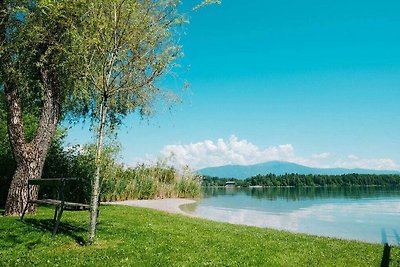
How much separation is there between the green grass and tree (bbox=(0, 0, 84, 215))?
3.57 m

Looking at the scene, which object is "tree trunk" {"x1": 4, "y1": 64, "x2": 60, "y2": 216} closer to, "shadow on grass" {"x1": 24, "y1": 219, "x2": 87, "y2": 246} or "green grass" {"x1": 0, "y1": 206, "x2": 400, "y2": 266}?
"shadow on grass" {"x1": 24, "y1": 219, "x2": 87, "y2": 246}

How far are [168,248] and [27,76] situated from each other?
1246 centimetres

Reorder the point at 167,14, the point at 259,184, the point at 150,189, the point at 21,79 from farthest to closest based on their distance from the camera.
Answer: the point at 259,184, the point at 150,189, the point at 21,79, the point at 167,14

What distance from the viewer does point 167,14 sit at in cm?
1291

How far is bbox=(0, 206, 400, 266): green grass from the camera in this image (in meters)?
10.1

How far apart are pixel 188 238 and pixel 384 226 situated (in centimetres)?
1425

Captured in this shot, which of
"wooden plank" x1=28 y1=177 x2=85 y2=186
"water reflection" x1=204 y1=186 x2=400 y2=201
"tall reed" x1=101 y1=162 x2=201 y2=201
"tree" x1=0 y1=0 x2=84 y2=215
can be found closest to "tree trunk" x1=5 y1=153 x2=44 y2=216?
"tree" x1=0 y1=0 x2=84 y2=215

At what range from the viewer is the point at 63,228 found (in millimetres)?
13852

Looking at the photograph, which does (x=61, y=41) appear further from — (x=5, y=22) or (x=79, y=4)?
(x=79, y=4)

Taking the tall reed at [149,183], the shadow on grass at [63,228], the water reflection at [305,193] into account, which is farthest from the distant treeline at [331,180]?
the shadow on grass at [63,228]

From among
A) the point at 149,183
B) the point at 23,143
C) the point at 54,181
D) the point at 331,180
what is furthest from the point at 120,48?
the point at 331,180

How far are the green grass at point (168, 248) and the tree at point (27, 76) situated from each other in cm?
357

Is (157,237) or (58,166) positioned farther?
(58,166)

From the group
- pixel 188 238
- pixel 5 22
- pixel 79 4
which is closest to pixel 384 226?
pixel 188 238
